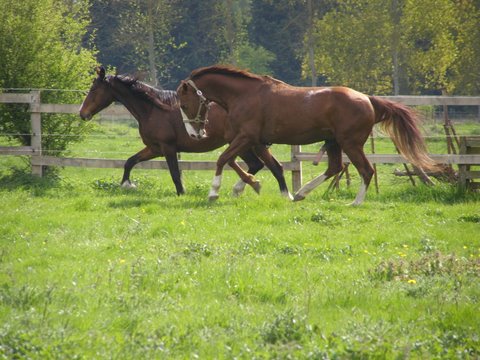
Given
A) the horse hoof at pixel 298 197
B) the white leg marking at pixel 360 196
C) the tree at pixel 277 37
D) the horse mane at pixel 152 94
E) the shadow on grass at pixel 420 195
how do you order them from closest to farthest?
the white leg marking at pixel 360 196 < the shadow on grass at pixel 420 195 < the horse hoof at pixel 298 197 < the horse mane at pixel 152 94 < the tree at pixel 277 37

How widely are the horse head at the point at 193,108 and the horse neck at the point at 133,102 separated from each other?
1234 millimetres

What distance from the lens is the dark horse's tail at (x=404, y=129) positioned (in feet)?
41.5

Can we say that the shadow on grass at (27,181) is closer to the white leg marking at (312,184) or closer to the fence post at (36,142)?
the fence post at (36,142)

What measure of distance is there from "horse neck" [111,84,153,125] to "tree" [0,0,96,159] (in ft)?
7.20

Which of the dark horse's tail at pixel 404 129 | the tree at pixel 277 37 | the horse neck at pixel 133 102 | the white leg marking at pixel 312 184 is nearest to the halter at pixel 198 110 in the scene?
the horse neck at pixel 133 102

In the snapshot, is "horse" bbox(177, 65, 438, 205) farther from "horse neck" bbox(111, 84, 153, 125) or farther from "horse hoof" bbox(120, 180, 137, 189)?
"horse hoof" bbox(120, 180, 137, 189)

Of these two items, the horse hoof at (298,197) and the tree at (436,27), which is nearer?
the horse hoof at (298,197)

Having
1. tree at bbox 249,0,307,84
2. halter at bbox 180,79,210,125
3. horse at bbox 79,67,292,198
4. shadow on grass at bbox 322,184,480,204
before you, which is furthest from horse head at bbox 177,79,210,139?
tree at bbox 249,0,307,84

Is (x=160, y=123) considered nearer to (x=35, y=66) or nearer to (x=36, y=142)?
(x=36, y=142)

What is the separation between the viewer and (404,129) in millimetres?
12711

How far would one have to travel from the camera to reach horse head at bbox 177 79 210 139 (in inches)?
513

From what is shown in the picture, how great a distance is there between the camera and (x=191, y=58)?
61438mm

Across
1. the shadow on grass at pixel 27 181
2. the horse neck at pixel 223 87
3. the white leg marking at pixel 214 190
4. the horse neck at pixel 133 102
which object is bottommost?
the shadow on grass at pixel 27 181

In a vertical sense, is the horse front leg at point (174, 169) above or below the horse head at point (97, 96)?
below
